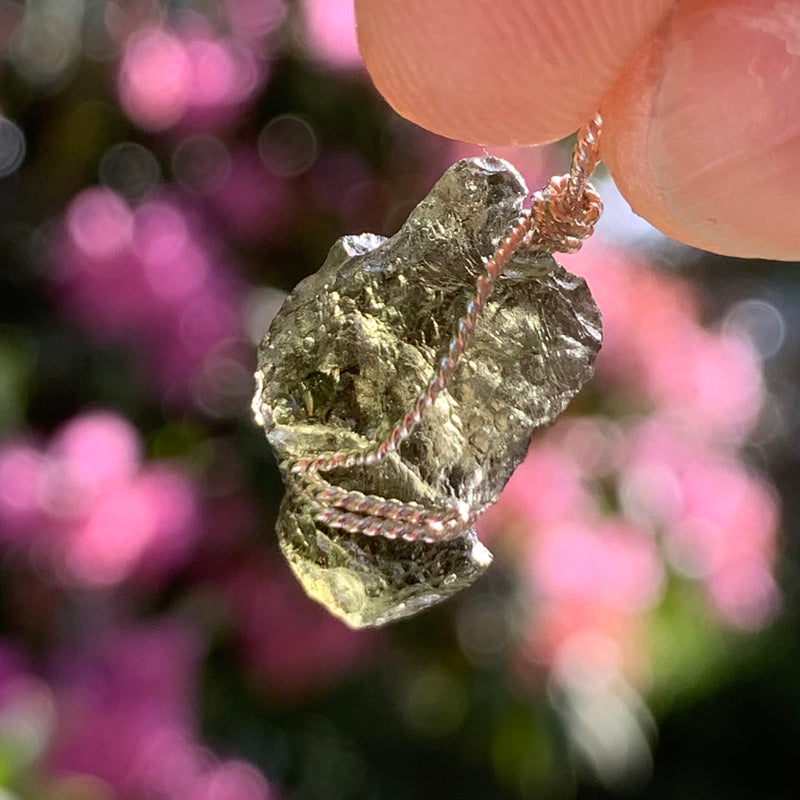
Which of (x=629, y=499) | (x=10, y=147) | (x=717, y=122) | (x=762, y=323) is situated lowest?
(x=762, y=323)

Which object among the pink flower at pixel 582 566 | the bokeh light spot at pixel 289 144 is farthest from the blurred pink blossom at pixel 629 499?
the bokeh light spot at pixel 289 144

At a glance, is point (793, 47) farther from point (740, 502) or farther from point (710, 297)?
point (710, 297)

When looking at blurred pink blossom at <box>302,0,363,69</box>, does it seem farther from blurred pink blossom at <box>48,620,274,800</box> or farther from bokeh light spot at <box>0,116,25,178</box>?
blurred pink blossom at <box>48,620,274,800</box>

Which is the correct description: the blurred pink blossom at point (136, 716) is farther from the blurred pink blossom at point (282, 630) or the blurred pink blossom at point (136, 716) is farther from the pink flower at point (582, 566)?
the pink flower at point (582, 566)

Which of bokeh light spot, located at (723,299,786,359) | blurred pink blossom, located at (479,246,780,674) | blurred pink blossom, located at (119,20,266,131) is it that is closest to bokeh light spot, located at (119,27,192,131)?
blurred pink blossom, located at (119,20,266,131)

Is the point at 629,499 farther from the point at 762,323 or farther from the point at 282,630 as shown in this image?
the point at 762,323

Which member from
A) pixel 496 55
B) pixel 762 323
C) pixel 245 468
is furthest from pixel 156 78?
pixel 762 323
